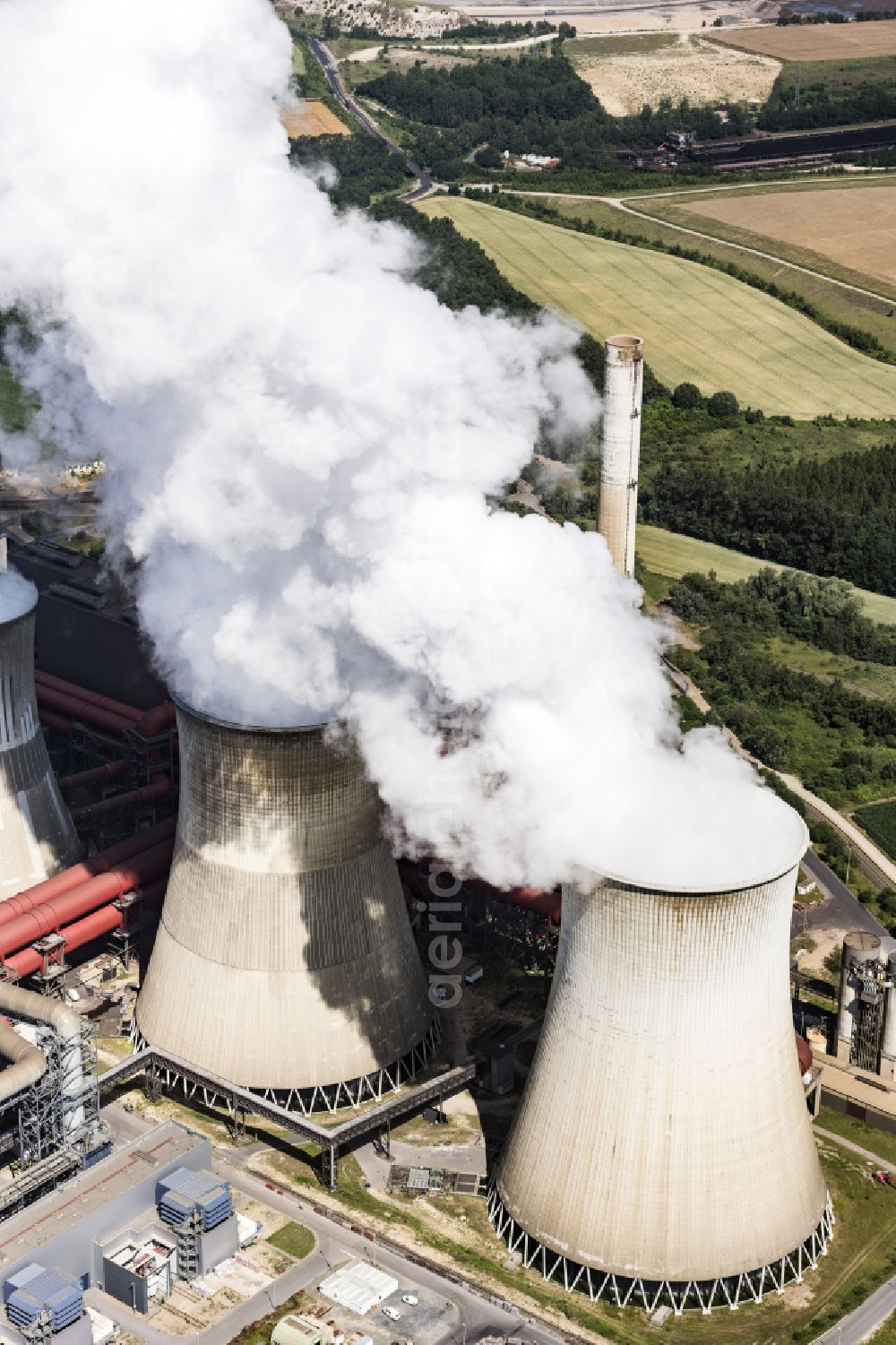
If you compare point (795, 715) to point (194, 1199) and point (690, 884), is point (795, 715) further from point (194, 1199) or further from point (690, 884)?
point (194, 1199)

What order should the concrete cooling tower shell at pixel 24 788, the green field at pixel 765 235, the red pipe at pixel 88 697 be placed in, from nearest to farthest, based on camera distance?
1. the concrete cooling tower shell at pixel 24 788
2. the red pipe at pixel 88 697
3. the green field at pixel 765 235

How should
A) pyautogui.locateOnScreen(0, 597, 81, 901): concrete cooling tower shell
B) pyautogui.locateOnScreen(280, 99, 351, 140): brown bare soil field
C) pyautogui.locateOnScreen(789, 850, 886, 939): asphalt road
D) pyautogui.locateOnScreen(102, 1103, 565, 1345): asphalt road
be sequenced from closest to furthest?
pyautogui.locateOnScreen(102, 1103, 565, 1345): asphalt road
pyautogui.locateOnScreen(0, 597, 81, 901): concrete cooling tower shell
pyautogui.locateOnScreen(789, 850, 886, 939): asphalt road
pyautogui.locateOnScreen(280, 99, 351, 140): brown bare soil field

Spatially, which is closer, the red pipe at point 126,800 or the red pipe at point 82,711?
the red pipe at point 126,800

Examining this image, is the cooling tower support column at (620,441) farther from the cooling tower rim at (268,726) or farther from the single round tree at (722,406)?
the single round tree at (722,406)

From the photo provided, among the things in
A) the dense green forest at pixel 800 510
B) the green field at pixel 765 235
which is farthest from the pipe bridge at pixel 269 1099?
the green field at pixel 765 235

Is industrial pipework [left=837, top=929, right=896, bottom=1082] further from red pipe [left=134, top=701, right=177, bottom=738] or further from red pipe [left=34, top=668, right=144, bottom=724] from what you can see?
red pipe [left=34, top=668, right=144, bottom=724]

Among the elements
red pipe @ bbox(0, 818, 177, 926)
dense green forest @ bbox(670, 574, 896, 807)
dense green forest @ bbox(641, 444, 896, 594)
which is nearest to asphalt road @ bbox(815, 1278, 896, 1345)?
red pipe @ bbox(0, 818, 177, 926)

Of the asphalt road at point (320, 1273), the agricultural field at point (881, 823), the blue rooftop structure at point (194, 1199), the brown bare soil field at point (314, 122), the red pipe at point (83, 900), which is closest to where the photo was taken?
the asphalt road at point (320, 1273)
